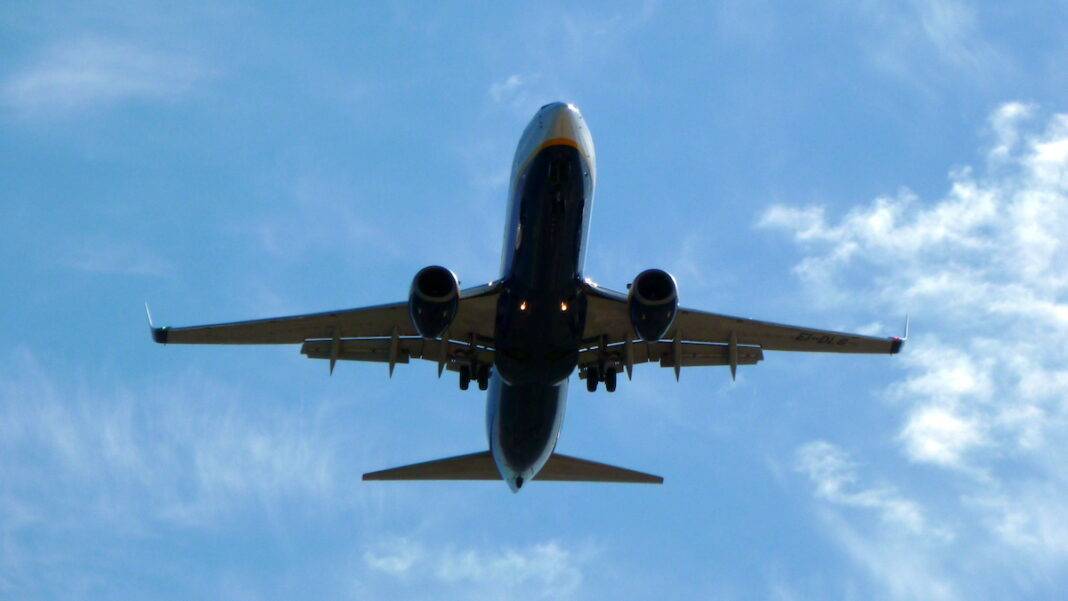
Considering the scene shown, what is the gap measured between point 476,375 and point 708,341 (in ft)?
18.9

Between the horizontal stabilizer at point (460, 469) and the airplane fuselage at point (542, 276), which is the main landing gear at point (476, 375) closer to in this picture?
the airplane fuselage at point (542, 276)


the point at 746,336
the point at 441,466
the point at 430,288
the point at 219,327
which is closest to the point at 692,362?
the point at 746,336

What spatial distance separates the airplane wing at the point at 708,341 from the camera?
29453 mm

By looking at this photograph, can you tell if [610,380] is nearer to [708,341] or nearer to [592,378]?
[592,378]

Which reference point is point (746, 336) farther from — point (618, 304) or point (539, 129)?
point (539, 129)

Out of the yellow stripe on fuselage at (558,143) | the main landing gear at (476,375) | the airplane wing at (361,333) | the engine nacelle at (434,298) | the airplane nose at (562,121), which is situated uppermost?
the airplane nose at (562,121)

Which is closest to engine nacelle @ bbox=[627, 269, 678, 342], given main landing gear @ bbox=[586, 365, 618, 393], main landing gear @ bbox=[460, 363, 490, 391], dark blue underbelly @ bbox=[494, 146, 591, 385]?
dark blue underbelly @ bbox=[494, 146, 591, 385]

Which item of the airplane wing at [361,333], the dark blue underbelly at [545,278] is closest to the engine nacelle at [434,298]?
the dark blue underbelly at [545,278]

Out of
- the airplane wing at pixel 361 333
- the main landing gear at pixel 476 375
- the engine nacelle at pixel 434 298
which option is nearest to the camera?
the engine nacelle at pixel 434 298

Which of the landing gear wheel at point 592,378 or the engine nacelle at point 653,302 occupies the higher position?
the landing gear wheel at point 592,378

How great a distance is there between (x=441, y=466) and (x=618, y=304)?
7.62 m

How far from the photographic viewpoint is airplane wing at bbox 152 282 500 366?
2883cm

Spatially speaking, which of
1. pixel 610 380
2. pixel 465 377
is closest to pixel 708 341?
pixel 610 380

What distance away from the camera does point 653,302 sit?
82.8 ft
